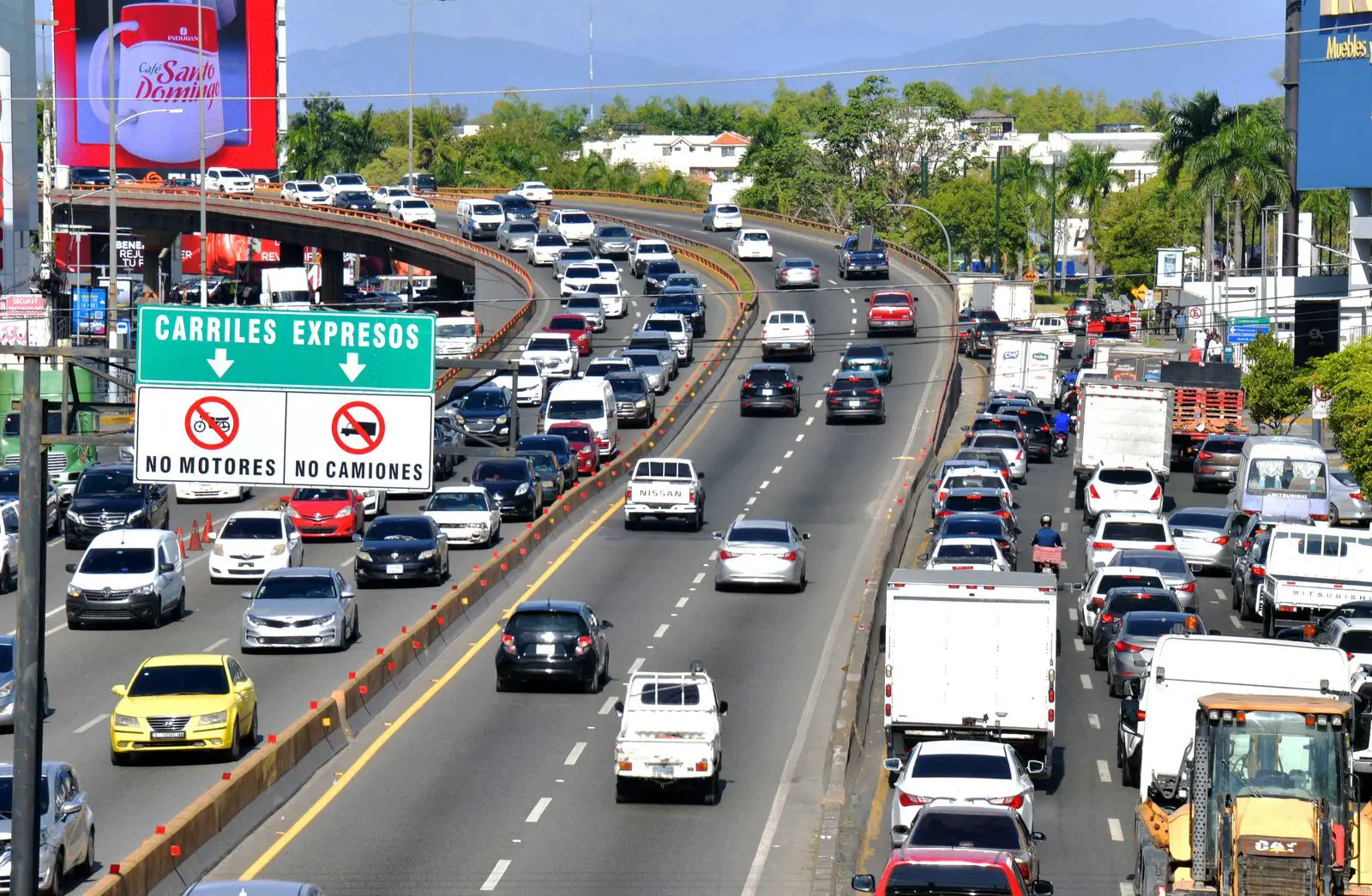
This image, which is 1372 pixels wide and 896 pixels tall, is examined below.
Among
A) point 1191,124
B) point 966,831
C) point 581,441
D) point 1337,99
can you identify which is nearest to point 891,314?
point 1337,99

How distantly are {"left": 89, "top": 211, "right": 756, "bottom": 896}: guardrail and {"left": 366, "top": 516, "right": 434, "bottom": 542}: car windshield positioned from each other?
49.3 inches

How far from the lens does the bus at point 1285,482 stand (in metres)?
48.7

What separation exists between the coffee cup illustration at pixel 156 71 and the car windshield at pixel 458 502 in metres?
71.4

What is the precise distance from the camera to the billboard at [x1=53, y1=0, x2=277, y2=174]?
112562 millimetres

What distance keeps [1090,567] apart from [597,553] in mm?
10847

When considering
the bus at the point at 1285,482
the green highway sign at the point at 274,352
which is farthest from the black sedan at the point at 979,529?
the green highway sign at the point at 274,352

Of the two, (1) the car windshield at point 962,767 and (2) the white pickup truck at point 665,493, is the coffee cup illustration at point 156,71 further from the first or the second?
(1) the car windshield at point 962,767

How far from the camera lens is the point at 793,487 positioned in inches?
2147

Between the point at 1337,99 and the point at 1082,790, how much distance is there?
56.9 metres

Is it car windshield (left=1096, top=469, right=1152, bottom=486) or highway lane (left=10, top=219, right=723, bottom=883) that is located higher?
car windshield (left=1096, top=469, right=1152, bottom=486)

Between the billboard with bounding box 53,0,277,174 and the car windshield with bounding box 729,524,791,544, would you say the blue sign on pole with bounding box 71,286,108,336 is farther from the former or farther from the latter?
the car windshield with bounding box 729,524,791,544

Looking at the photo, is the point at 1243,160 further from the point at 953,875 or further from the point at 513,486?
the point at 953,875

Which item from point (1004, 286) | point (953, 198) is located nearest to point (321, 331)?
point (1004, 286)

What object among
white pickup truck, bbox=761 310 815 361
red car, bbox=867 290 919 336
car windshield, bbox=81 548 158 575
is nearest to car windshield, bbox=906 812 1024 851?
car windshield, bbox=81 548 158 575
